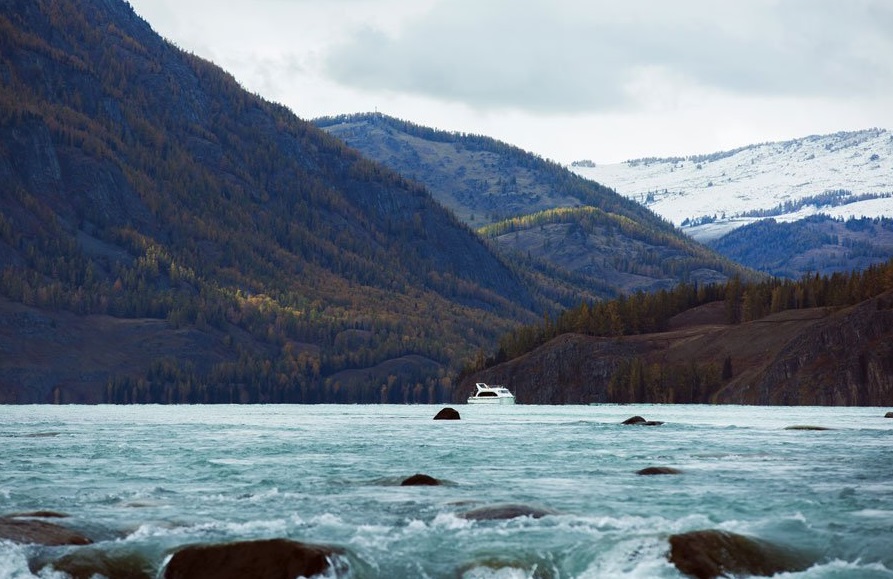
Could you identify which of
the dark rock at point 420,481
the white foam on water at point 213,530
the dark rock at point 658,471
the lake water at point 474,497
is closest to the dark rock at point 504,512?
the lake water at point 474,497

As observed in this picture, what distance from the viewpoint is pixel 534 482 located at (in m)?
83.1

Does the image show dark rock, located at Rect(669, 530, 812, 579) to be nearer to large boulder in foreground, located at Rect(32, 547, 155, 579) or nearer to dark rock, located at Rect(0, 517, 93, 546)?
large boulder in foreground, located at Rect(32, 547, 155, 579)

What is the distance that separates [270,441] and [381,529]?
77.4 metres

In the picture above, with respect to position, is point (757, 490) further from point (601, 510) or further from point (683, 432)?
point (683, 432)

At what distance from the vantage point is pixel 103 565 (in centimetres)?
5141

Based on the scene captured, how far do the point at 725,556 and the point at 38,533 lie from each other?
26.1 metres

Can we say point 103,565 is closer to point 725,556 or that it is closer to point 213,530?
point 213,530

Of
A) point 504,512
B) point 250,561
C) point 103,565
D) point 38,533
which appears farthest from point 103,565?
point 504,512

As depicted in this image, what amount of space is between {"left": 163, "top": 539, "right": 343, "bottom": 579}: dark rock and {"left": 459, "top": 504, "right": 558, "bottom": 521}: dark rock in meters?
12.5

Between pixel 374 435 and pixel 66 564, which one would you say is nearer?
pixel 66 564

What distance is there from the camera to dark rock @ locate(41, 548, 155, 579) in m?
50.7

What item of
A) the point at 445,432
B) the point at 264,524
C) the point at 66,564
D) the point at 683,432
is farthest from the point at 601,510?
the point at 445,432

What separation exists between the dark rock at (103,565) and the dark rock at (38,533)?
2482 mm

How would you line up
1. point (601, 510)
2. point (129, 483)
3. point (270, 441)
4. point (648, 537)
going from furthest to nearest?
point (270, 441)
point (129, 483)
point (601, 510)
point (648, 537)
